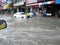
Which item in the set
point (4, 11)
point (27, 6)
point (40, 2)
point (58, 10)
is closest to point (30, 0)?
point (27, 6)

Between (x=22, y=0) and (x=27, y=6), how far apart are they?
4716 millimetres

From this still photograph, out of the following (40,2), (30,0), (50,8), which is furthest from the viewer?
(30,0)

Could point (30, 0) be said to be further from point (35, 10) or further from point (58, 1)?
point (58, 1)

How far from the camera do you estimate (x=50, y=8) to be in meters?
54.1

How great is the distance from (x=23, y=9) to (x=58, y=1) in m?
25.4

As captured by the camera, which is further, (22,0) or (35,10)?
(22,0)

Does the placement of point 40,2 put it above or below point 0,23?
below

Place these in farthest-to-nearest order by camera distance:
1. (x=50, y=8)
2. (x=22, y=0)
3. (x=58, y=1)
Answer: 1. (x=22, y=0)
2. (x=50, y=8)
3. (x=58, y=1)

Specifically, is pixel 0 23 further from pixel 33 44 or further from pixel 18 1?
pixel 18 1

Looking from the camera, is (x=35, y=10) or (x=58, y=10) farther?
(x=35, y=10)

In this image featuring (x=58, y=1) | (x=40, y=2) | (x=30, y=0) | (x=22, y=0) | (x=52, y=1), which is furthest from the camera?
(x=22, y=0)

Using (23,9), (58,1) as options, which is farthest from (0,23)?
(23,9)

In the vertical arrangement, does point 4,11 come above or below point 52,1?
below

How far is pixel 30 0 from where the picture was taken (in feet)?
217
